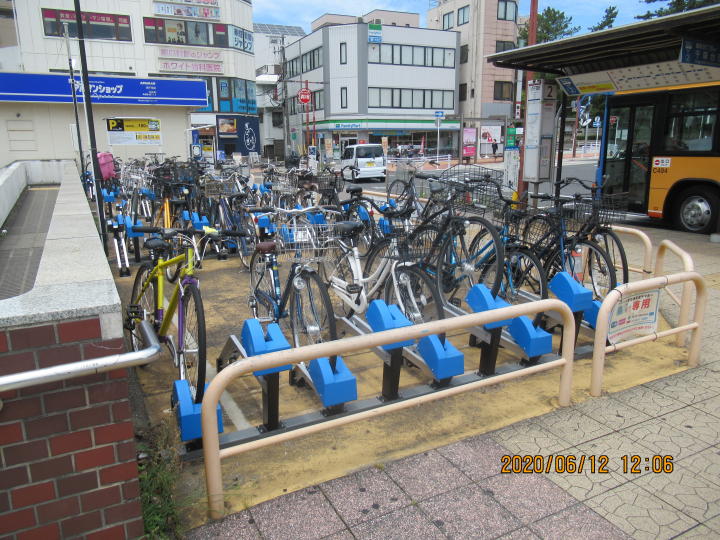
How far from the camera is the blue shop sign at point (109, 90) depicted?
53.2 feet

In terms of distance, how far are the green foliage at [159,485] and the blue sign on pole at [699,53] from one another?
759 centimetres

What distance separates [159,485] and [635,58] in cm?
948

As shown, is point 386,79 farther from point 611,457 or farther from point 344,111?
point 611,457

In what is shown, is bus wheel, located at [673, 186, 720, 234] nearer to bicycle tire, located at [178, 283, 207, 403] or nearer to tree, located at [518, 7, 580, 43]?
bicycle tire, located at [178, 283, 207, 403]

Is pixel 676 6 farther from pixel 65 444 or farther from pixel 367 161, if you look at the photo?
pixel 65 444

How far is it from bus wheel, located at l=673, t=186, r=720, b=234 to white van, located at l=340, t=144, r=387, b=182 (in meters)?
15.4

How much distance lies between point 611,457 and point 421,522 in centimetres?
126

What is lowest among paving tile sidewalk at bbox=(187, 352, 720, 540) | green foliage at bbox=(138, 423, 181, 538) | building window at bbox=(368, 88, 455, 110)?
paving tile sidewalk at bbox=(187, 352, 720, 540)

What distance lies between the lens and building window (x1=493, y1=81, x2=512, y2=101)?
46562mm

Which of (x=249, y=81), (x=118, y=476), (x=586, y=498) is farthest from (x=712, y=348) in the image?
(x=249, y=81)

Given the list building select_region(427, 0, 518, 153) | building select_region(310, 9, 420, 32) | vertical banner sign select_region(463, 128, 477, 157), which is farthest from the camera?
building select_region(310, 9, 420, 32)

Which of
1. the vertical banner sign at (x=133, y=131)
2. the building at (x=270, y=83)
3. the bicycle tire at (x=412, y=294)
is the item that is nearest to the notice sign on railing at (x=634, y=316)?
the bicycle tire at (x=412, y=294)

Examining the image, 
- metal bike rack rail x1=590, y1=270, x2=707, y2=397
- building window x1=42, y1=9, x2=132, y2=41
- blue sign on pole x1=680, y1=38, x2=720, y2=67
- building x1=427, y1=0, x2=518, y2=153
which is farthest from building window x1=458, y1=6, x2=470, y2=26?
metal bike rack rail x1=590, y1=270, x2=707, y2=397
